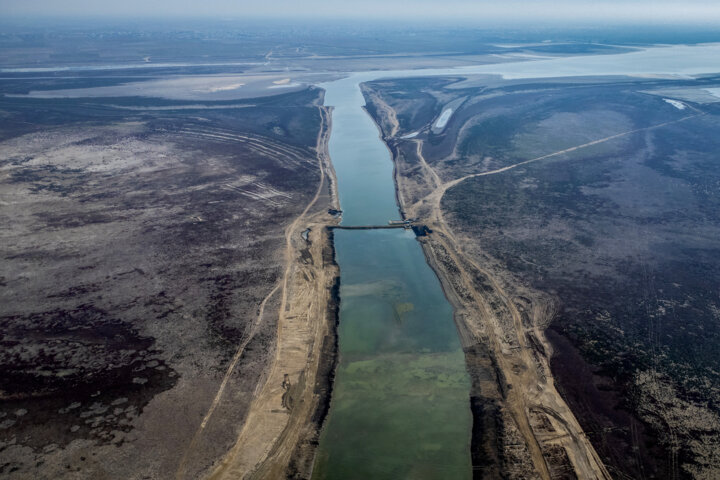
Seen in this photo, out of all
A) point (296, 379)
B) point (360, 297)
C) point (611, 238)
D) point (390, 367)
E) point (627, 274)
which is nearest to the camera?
point (296, 379)

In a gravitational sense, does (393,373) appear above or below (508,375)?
→ below

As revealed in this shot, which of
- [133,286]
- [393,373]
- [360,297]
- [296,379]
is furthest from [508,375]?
[133,286]

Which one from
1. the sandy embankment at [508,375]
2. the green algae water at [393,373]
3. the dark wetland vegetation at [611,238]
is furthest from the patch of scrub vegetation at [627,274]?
the green algae water at [393,373]

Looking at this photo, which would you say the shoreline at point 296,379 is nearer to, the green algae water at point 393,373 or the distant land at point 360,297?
the distant land at point 360,297

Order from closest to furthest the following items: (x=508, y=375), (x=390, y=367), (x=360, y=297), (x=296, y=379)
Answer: (x=296, y=379) → (x=508, y=375) → (x=390, y=367) → (x=360, y=297)

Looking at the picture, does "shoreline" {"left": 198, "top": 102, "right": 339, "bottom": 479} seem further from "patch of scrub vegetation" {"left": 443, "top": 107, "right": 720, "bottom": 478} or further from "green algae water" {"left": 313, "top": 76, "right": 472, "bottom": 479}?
"patch of scrub vegetation" {"left": 443, "top": 107, "right": 720, "bottom": 478}

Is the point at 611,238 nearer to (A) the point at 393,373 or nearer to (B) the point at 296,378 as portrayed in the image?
(A) the point at 393,373
